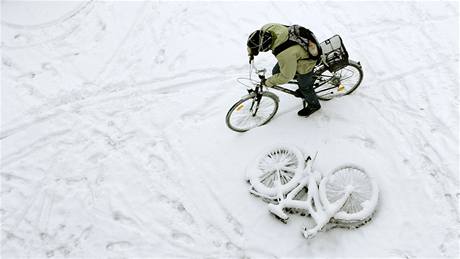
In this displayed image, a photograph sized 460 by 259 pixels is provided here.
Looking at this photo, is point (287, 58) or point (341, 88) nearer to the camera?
point (287, 58)

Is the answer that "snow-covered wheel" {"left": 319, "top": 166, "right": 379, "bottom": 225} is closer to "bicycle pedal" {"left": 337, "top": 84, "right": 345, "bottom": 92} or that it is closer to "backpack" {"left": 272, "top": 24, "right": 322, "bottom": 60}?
"bicycle pedal" {"left": 337, "top": 84, "right": 345, "bottom": 92}

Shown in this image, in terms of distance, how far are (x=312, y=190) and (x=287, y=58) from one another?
182 centimetres

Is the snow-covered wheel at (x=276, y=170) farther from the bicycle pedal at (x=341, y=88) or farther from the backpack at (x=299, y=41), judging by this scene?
the backpack at (x=299, y=41)

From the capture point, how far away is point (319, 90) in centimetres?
625

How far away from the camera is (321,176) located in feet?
18.2

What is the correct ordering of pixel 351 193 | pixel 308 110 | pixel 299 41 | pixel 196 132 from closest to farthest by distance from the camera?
1. pixel 299 41
2. pixel 351 193
3. pixel 308 110
4. pixel 196 132

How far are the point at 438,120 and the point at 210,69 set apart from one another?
395cm

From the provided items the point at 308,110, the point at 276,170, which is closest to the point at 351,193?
the point at 276,170

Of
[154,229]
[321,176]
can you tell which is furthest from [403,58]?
[154,229]

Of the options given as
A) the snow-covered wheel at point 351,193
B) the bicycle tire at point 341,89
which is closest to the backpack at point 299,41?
the bicycle tire at point 341,89

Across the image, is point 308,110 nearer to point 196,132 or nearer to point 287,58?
point 287,58

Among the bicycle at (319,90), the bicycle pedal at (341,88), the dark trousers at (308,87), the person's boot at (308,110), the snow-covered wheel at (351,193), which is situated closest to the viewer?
the snow-covered wheel at (351,193)

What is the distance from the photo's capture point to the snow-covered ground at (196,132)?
5.37 metres

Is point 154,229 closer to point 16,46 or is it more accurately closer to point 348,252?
point 348,252
